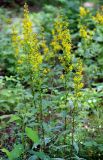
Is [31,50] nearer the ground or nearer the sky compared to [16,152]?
nearer the sky

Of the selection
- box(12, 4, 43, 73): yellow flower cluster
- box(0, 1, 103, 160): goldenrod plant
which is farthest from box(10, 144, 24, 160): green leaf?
box(12, 4, 43, 73): yellow flower cluster

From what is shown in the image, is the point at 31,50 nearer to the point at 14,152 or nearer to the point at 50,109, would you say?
the point at 14,152

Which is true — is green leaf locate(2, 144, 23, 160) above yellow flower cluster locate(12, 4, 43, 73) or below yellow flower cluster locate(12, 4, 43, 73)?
below

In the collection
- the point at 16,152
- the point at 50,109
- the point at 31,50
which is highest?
the point at 31,50

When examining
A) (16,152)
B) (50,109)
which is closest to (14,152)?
(16,152)

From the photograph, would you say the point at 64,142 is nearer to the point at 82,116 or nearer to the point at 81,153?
the point at 81,153

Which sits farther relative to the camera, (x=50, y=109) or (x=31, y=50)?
(x=50, y=109)

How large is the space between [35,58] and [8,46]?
116 inches

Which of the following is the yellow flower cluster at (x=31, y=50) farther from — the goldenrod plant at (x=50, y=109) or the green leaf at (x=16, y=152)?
the green leaf at (x=16, y=152)

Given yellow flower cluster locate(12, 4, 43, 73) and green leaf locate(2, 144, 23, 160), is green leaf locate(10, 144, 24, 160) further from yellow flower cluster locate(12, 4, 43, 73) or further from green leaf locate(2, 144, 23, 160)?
yellow flower cluster locate(12, 4, 43, 73)

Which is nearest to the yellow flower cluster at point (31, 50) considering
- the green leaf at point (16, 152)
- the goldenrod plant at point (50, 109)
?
the goldenrod plant at point (50, 109)

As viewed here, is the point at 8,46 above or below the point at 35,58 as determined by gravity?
below

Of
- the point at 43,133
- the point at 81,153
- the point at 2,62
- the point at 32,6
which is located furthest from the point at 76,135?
the point at 32,6

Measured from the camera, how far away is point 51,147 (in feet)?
12.2
